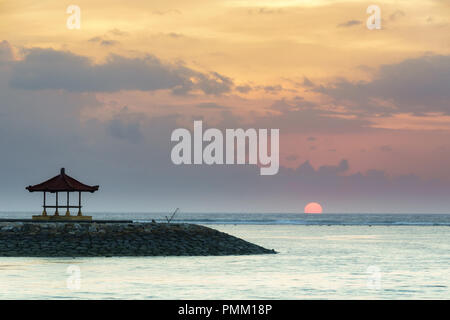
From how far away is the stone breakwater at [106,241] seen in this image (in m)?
53.8

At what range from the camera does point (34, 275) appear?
132 ft

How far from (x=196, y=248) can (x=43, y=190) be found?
13.3 m

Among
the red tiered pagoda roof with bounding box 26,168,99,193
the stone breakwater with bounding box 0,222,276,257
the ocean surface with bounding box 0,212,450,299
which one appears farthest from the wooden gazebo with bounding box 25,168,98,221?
the ocean surface with bounding box 0,212,450,299

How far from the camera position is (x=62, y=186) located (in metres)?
60.2

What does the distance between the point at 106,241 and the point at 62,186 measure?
7.59 metres

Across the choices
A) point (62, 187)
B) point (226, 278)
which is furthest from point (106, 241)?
point (226, 278)

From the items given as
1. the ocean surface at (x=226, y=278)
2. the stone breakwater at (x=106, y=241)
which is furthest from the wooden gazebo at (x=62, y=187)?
the ocean surface at (x=226, y=278)

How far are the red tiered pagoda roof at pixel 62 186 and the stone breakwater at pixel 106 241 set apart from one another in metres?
4.53

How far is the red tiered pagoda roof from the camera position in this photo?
197 ft

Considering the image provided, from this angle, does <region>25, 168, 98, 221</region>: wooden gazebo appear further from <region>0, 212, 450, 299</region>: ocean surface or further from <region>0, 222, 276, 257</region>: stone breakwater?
<region>0, 212, 450, 299</region>: ocean surface

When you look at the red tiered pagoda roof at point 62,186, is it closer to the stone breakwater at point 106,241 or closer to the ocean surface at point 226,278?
the stone breakwater at point 106,241

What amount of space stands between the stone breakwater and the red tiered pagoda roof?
453 cm

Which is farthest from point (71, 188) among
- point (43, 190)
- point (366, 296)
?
point (366, 296)
